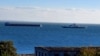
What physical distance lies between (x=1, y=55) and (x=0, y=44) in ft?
12.2

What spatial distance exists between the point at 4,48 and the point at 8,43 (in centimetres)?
121

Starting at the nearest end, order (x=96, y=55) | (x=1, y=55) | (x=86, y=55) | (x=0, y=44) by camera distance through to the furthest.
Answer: (x=96, y=55)
(x=86, y=55)
(x=1, y=55)
(x=0, y=44)

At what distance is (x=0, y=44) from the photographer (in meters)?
50.1

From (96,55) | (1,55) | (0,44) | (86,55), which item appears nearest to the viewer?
(96,55)

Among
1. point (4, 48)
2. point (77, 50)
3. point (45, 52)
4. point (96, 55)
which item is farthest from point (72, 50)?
point (96, 55)

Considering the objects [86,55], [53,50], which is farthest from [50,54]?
[86,55]

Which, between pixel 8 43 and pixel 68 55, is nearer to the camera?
pixel 8 43

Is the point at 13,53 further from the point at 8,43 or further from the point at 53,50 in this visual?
the point at 53,50

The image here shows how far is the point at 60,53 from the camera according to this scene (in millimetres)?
56250

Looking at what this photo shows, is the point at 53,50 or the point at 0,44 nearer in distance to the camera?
the point at 0,44

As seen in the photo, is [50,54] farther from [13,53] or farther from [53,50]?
[13,53]

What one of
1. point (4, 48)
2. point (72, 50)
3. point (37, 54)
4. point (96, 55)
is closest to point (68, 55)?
point (72, 50)

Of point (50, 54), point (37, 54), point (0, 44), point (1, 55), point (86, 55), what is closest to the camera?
point (86, 55)

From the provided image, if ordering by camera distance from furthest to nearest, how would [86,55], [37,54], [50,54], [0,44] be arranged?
[37,54] < [50,54] < [0,44] < [86,55]
